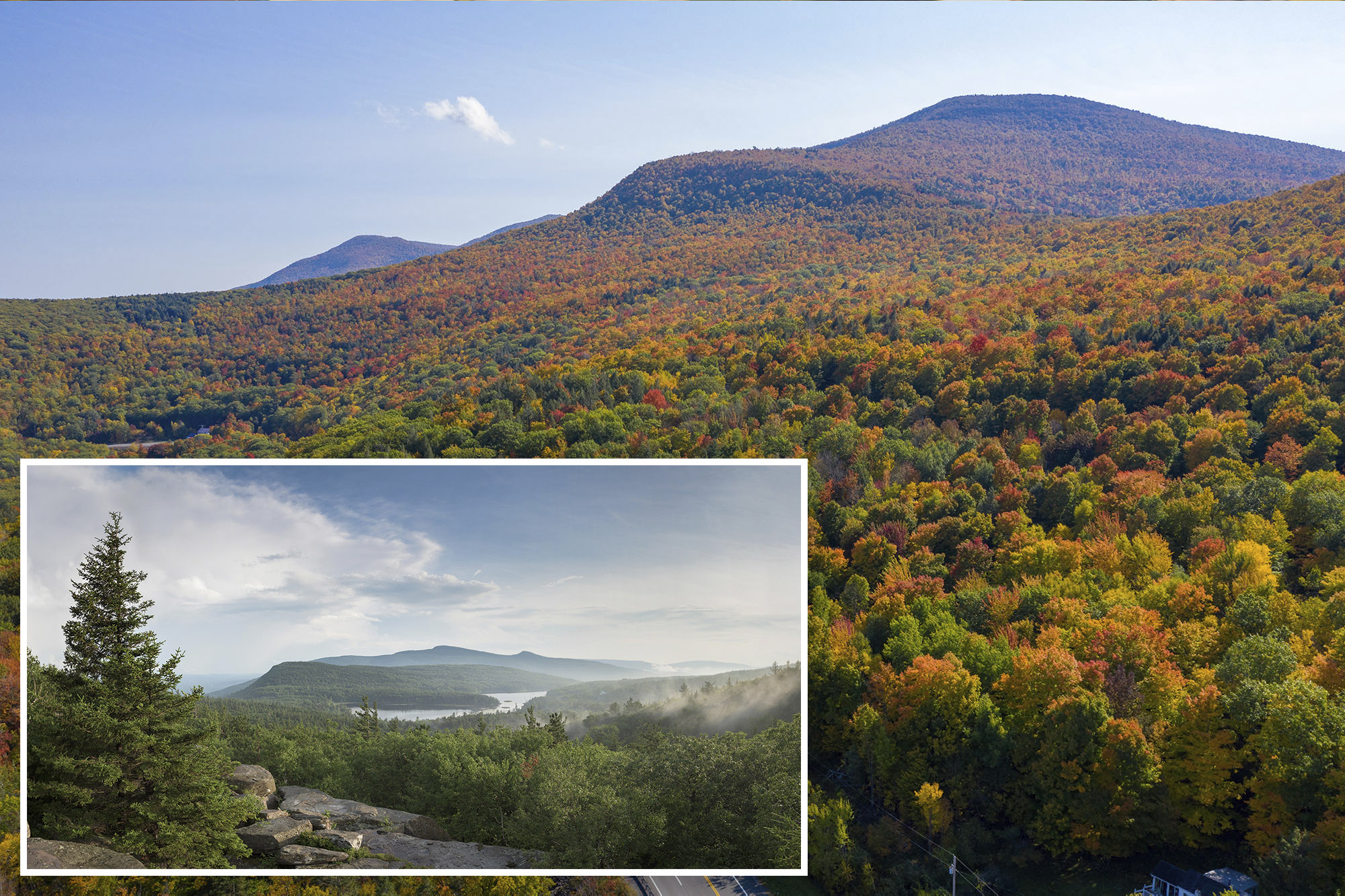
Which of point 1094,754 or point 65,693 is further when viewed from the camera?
point 1094,754

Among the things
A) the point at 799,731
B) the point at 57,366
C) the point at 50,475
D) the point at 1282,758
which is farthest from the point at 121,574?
the point at 57,366

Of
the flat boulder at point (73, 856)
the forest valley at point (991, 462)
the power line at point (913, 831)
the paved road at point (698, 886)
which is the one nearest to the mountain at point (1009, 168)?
the forest valley at point (991, 462)

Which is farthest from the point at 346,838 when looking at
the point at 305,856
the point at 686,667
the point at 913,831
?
the point at 913,831

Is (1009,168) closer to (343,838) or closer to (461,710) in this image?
(461,710)

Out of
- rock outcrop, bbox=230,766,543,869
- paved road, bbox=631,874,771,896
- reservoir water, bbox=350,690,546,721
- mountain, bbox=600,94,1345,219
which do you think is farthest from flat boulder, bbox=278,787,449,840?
mountain, bbox=600,94,1345,219

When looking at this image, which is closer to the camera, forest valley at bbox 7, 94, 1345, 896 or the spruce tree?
the spruce tree

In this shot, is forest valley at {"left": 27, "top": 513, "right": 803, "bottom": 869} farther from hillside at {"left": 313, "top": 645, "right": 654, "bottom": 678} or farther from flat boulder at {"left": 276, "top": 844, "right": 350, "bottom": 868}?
flat boulder at {"left": 276, "top": 844, "right": 350, "bottom": 868}

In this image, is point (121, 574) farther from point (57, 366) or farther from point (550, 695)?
point (57, 366)
